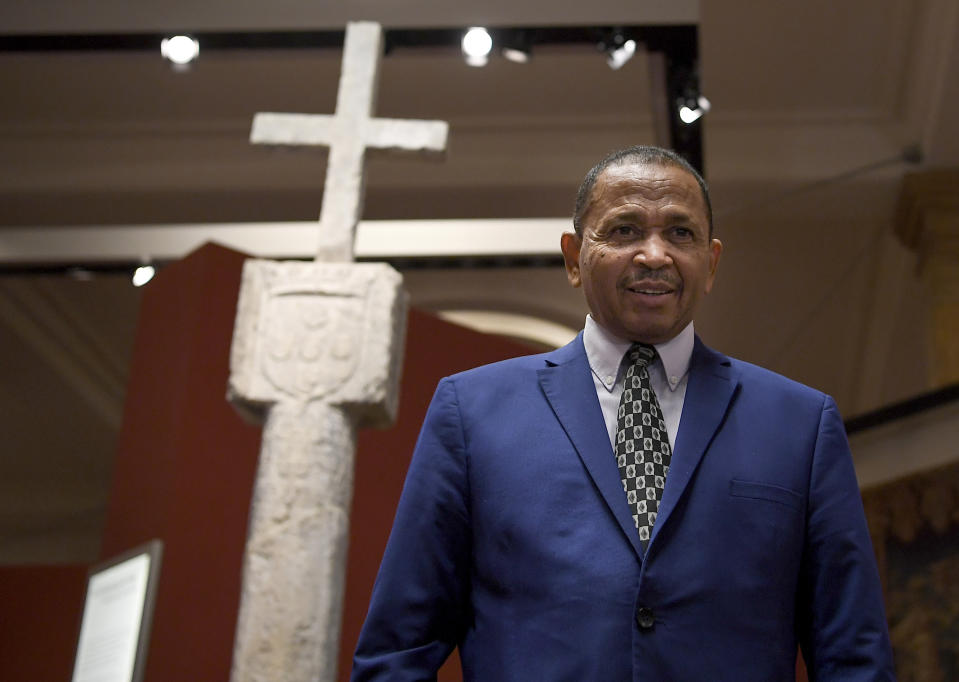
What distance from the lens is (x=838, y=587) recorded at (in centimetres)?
162

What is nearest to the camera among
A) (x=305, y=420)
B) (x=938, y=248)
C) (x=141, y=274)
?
(x=305, y=420)

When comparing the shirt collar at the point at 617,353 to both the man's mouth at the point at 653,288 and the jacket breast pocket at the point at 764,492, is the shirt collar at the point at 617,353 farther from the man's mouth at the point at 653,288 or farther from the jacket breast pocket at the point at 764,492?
the jacket breast pocket at the point at 764,492

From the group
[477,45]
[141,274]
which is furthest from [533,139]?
[141,274]

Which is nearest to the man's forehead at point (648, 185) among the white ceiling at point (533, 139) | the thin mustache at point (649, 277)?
the thin mustache at point (649, 277)

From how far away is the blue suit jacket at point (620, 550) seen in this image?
1.55m

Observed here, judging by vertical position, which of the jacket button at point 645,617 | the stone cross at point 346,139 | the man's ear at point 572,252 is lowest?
the jacket button at point 645,617

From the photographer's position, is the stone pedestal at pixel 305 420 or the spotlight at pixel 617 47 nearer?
the stone pedestal at pixel 305 420

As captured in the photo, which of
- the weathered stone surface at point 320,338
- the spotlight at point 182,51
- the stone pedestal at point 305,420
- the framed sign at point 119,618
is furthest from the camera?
the spotlight at point 182,51

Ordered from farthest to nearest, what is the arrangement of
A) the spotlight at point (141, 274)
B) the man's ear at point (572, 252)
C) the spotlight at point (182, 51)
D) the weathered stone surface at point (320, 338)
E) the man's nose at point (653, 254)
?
the spotlight at point (141, 274) → the spotlight at point (182, 51) → the weathered stone surface at point (320, 338) → the man's ear at point (572, 252) → the man's nose at point (653, 254)

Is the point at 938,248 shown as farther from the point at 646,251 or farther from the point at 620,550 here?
the point at 620,550

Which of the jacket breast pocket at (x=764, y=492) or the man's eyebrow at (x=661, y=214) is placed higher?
the man's eyebrow at (x=661, y=214)

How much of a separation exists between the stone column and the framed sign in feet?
18.9

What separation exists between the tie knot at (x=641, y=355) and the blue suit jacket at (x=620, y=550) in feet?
0.23

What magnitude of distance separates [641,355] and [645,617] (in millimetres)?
433
